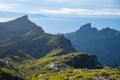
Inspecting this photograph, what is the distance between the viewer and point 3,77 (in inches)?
7849
